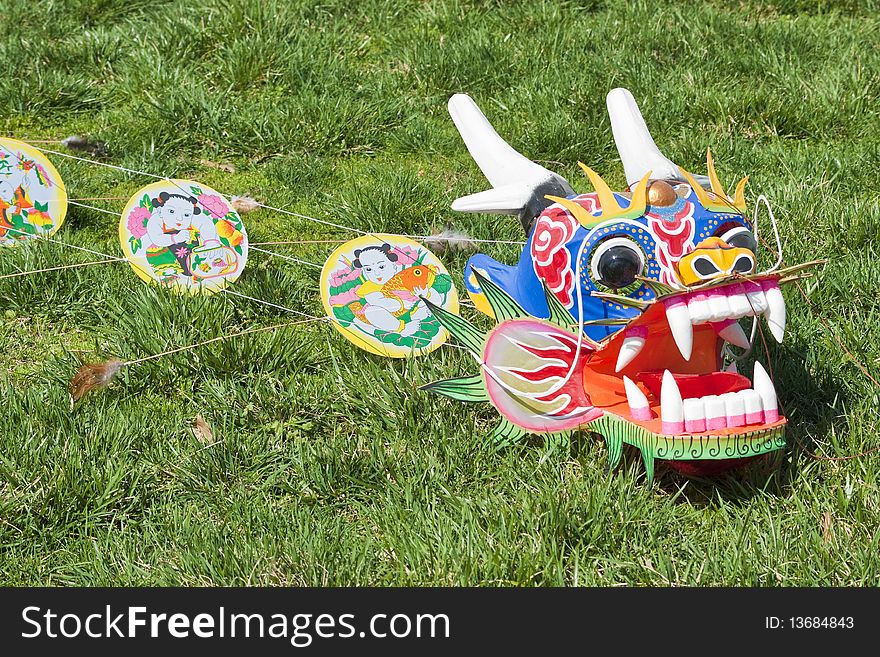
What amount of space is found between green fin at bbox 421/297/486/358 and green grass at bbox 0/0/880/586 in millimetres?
295

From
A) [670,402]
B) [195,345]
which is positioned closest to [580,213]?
[670,402]

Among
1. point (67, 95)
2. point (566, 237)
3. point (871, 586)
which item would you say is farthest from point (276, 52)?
point (871, 586)

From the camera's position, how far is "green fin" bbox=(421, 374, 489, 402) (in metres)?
2.90

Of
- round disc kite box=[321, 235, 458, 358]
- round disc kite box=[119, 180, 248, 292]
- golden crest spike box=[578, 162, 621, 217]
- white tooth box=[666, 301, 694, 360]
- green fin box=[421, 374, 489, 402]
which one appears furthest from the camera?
round disc kite box=[119, 180, 248, 292]

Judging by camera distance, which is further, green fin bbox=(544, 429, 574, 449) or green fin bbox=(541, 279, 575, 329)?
green fin bbox=(544, 429, 574, 449)

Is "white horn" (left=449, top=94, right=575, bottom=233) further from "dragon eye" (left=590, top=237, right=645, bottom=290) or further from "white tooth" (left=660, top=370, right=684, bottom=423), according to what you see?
"white tooth" (left=660, top=370, right=684, bottom=423)

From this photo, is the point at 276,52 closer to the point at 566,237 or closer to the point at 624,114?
the point at 624,114

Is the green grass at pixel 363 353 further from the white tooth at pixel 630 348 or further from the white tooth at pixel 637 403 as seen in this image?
the white tooth at pixel 630 348

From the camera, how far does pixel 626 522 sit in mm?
2727

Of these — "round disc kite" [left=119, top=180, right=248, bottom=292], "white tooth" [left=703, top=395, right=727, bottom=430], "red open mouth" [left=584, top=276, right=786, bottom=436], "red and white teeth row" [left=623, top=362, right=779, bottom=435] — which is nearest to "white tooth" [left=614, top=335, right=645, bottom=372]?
"red open mouth" [left=584, top=276, right=786, bottom=436]

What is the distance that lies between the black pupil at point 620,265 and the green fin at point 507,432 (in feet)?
1.52

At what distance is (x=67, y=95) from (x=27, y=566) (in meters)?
3.41

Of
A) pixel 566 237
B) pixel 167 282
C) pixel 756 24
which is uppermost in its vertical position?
→ pixel 756 24

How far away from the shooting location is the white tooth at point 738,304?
2.62 m
